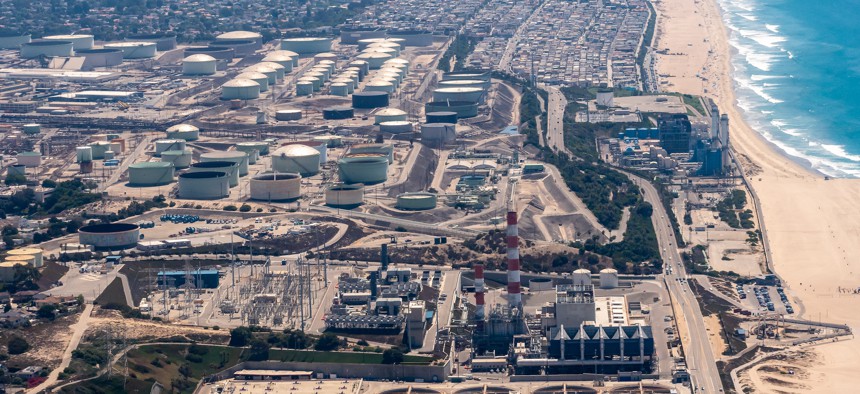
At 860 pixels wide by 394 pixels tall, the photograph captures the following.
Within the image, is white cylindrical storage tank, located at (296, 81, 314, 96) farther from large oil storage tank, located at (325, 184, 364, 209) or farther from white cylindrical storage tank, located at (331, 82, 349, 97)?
large oil storage tank, located at (325, 184, 364, 209)

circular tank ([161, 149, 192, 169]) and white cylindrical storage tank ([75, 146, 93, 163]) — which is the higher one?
circular tank ([161, 149, 192, 169])

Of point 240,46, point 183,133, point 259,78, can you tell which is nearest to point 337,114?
point 183,133

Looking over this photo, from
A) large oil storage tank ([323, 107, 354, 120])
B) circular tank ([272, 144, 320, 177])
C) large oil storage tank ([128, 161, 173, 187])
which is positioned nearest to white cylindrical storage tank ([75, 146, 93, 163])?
large oil storage tank ([128, 161, 173, 187])

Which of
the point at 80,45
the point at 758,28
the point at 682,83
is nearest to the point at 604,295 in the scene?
the point at 682,83

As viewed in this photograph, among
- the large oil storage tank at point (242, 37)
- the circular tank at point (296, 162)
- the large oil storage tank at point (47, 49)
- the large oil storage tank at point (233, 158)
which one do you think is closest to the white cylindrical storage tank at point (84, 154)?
the large oil storage tank at point (233, 158)

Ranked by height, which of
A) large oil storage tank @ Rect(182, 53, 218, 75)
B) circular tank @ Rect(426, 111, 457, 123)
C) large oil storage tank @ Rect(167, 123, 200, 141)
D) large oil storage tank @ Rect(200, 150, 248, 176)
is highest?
large oil storage tank @ Rect(200, 150, 248, 176)

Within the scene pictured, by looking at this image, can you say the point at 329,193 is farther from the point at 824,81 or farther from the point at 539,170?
the point at 824,81

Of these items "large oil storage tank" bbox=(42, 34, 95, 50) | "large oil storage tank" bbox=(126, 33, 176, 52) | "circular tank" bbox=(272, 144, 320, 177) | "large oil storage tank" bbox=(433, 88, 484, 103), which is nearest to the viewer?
"circular tank" bbox=(272, 144, 320, 177)
